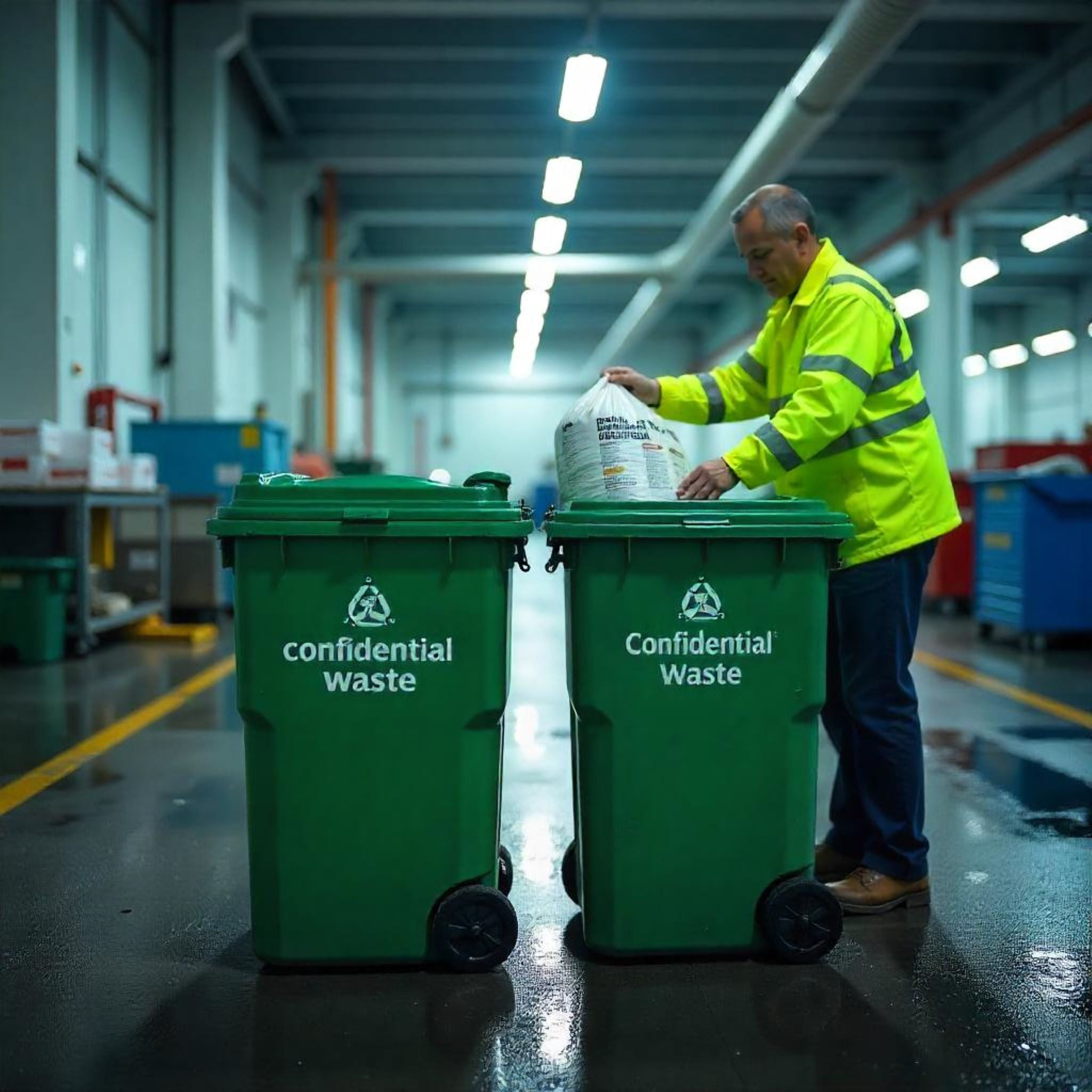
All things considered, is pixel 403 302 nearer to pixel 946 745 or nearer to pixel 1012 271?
pixel 1012 271

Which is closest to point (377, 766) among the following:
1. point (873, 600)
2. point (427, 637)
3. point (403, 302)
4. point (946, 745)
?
point (427, 637)

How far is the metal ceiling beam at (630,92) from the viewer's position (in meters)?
12.0

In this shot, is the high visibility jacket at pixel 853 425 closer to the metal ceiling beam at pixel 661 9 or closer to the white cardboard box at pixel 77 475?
the white cardboard box at pixel 77 475

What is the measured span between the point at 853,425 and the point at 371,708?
1274mm

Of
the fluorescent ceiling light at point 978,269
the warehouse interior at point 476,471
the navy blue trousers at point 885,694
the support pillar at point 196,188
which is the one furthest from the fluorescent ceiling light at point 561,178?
the navy blue trousers at point 885,694

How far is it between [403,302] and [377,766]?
2279cm

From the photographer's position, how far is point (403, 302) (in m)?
24.3

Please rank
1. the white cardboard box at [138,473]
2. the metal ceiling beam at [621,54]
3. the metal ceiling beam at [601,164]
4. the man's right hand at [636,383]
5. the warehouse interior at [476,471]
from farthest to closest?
the metal ceiling beam at [601,164]
the metal ceiling beam at [621,54]
the white cardboard box at [138,473]
the man's right hand at [636,383]
the warehouse interior at [476,471]

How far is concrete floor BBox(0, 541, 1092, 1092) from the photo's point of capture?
1.97 m

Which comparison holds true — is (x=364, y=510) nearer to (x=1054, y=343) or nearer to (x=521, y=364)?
(x=1054, y=343)

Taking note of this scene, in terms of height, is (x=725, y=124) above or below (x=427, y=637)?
above

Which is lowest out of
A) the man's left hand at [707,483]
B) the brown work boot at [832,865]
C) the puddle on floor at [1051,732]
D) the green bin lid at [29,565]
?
the brown work boot at [832,865]

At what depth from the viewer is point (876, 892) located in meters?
2.76

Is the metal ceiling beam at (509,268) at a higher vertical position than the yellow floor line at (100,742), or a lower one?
higher
